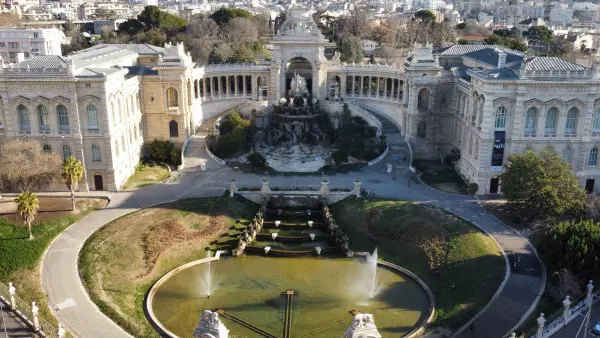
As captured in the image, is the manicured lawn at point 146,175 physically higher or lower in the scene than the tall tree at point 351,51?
lower

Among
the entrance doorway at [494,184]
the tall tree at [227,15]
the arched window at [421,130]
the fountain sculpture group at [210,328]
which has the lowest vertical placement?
the entrance doorway at [494,184]

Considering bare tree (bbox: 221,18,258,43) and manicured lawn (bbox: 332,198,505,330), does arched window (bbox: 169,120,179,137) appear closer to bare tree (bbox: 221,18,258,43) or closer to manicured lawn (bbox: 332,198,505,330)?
manicured lawn (bbox: 332,198,505,330)

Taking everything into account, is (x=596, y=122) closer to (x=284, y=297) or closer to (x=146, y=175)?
(x=284, y=297)

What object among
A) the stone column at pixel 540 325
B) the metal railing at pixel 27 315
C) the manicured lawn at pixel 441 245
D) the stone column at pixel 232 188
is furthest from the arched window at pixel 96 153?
the stone column at pixel 540 325

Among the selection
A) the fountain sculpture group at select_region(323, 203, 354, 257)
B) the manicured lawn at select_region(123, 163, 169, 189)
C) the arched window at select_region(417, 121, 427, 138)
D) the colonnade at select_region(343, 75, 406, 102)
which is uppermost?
the colonnade at select_region(343, 75, 406, 102)

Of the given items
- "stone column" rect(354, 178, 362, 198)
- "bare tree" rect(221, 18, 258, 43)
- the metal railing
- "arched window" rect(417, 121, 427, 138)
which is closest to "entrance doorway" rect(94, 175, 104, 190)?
the metal railing

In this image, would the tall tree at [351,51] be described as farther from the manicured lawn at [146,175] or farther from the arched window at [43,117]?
the arched window at [43,117]

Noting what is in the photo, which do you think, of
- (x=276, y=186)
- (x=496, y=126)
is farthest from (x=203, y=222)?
(x=496, y=126)
